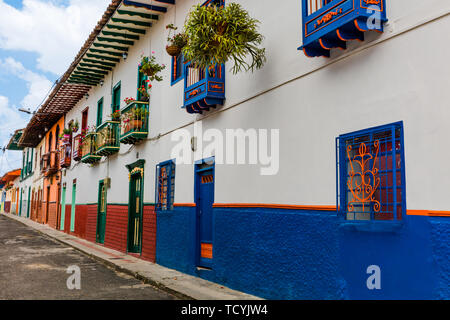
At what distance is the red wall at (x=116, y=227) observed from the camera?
12.7 meters

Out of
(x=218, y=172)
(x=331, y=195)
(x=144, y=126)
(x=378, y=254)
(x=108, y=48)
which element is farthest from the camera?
(x=108, y=48)

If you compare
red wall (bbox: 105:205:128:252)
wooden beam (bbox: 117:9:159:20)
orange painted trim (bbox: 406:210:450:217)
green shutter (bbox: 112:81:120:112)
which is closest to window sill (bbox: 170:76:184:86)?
wooden beam (bbox: 117:9:159:20)

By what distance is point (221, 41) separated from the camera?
671 cm

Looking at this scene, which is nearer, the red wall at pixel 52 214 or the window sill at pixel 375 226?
the window sill at pixel 375 226

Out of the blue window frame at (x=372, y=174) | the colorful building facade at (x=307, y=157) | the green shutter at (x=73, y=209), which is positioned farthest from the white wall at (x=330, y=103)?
the green shutter at (x=73, y=209)

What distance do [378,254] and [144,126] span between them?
8410mm

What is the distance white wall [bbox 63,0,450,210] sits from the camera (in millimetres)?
4344

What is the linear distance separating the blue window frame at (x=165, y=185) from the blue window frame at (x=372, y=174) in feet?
18.2

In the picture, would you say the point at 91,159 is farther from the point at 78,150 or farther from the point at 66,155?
the point at 66,155

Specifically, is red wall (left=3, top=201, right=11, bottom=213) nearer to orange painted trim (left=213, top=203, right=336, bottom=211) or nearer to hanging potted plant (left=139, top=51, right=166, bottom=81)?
hanging potted plant (left=139, top=51, right=166, bottom=81)

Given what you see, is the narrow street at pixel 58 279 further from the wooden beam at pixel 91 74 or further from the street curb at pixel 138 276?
the wooden beam at pixel 91 74

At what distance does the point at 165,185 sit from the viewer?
1067 cm
